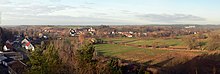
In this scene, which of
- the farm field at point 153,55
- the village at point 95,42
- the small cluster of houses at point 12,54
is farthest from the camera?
the farm field at point 153,55

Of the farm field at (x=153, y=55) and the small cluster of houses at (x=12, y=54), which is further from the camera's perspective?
the farm field at (x=153, y=55)

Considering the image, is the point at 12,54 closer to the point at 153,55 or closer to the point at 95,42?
the point at 153,55

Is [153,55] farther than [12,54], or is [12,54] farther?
[153,55]

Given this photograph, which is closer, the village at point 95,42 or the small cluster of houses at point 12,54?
the small cluster of houses at point 12,54

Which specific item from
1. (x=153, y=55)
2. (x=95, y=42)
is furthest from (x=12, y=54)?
(x=95, y=42)

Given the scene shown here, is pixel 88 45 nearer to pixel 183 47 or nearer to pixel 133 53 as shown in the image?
pixel 133 53

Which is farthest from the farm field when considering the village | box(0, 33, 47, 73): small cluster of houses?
box(0, 33, 47, 73): small cluster of houses

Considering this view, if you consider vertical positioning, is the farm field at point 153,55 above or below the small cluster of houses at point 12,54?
below

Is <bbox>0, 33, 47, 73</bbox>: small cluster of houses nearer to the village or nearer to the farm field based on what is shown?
the village

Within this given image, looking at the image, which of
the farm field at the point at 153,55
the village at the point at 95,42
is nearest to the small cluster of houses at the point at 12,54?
the village at the point at 95,42

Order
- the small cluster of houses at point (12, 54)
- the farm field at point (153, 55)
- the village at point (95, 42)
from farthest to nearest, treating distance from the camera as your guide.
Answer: the farm field at point (153, 55)
the village at point (95, 42)
the small cluster of houses at point (12, 54)

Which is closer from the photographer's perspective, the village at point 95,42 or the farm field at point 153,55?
the village at point 95,42

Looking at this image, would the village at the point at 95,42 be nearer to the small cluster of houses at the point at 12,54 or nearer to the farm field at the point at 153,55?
the small cluster of houses at the point at 12,54
